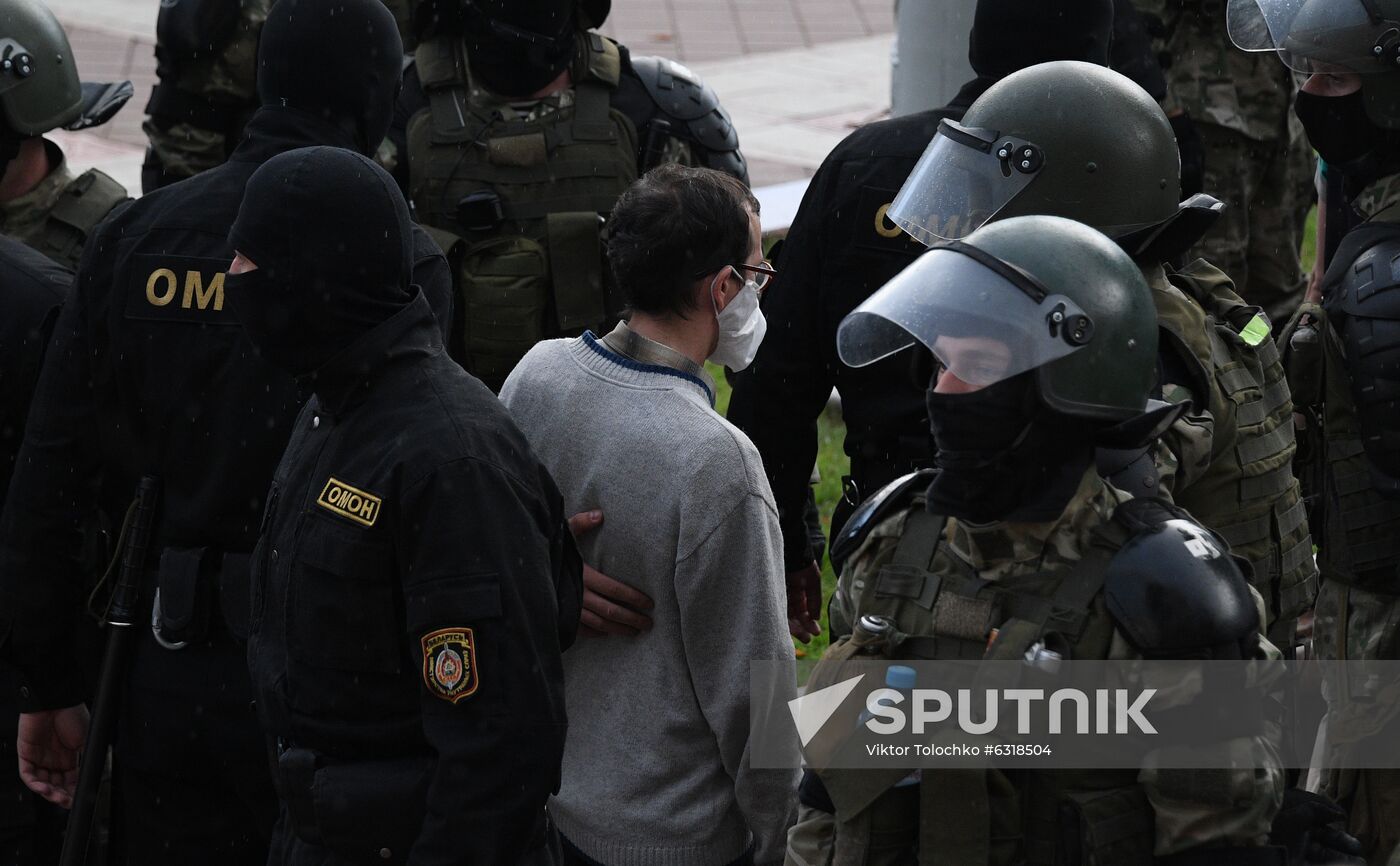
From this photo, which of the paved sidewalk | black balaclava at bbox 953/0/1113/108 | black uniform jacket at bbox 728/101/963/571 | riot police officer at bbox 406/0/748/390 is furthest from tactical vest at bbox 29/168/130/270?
the paved sidewalk

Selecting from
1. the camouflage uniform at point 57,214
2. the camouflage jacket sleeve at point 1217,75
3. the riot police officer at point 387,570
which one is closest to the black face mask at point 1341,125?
the riot police officer at point 387,570

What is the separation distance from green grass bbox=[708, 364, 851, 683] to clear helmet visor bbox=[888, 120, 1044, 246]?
9.75 feet

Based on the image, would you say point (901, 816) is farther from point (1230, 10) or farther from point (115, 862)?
point (1230, 10)

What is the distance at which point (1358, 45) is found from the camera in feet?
12.8

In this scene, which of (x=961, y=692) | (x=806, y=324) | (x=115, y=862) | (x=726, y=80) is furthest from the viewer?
(x=726, y=80)

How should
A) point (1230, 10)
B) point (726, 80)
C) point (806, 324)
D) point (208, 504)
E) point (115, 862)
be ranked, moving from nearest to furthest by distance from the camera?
point (208, 504)
point (115, 862)
point (806, 324)
point (1230, 10)
point (726, 80)

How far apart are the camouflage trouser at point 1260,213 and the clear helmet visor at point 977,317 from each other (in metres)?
4.36

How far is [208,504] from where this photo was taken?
3.56m

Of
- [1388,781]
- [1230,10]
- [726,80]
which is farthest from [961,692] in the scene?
[726,80]

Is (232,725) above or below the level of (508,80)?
below

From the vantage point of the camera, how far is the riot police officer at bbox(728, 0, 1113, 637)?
4.05 meters

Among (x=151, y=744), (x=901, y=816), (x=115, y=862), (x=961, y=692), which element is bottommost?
(x=115, y=862)

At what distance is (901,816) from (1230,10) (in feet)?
9.21

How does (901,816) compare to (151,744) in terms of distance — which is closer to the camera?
(901,816)
